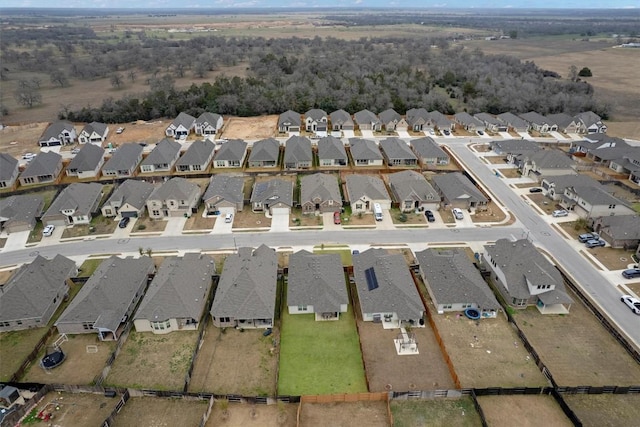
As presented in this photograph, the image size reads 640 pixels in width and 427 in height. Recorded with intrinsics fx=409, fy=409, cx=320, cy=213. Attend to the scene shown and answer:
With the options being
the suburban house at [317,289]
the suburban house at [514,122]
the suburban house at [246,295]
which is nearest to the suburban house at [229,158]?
the suburban house at [246,295]

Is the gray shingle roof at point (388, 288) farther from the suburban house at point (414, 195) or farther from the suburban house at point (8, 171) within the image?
the suburban house at point (8, 171)

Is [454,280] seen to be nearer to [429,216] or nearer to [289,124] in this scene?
[429,216]

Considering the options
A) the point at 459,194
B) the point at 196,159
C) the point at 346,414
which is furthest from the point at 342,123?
the point at 346,414

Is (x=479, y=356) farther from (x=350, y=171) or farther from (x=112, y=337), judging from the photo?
(x=350, y=171)

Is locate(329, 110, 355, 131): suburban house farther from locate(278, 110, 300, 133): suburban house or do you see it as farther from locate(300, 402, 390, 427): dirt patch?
locate(300, 402, 390, 427): dirt patch

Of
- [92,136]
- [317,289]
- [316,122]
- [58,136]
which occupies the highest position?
[316,122]

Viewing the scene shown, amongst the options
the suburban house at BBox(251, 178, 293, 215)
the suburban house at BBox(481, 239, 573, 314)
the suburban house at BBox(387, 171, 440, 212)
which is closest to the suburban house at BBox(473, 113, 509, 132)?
the suburban house at BBox(387, 171, 440, 212)
